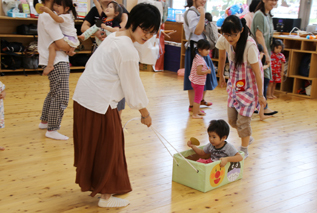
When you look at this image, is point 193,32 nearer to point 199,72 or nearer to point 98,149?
point 199,72

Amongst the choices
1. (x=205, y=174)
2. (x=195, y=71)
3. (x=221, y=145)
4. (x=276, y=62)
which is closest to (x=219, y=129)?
(x=221, y=145)

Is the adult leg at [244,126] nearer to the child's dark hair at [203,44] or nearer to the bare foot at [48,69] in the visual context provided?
the child's dark hair at [203,44]

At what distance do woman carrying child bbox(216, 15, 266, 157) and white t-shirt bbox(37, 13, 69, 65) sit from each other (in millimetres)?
1466

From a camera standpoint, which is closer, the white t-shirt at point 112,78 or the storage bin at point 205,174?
the white t-shirt at point 112,78

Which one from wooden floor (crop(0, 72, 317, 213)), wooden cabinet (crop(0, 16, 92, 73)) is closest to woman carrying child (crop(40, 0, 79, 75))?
wooden floor (crop(0, 72, 317, 213))

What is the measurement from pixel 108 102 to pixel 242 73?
1296 mm

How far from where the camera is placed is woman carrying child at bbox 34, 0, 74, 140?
3.31 m

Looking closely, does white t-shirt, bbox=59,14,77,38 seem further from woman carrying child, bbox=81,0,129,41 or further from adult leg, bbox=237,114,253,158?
adult leg, bbox=237,114,253,158

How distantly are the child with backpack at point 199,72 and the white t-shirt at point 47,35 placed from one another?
1.64 metres

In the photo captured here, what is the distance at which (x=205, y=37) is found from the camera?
14.9ft

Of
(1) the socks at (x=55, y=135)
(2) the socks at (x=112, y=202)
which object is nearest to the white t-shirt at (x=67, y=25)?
(1) the socks at (x=55, y=135)

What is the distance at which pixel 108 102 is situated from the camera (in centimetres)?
210

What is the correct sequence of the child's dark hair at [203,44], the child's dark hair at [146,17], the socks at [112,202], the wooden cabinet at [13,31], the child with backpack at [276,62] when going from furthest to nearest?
the wooden cabinet at [13,31] < the child with backpack at [276,62] < the child's dark hair at [203,44] < the socks at [112,202] < the child's dark hair at [146,17]

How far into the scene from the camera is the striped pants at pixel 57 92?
345cm
